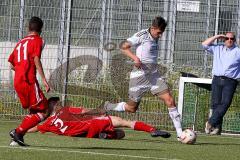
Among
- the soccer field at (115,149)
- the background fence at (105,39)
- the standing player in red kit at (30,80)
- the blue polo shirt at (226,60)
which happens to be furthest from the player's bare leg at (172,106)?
the background fence at (105,39)

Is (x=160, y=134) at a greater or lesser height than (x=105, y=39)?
lesser

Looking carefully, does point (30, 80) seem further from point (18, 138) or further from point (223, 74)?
point (223, 74)

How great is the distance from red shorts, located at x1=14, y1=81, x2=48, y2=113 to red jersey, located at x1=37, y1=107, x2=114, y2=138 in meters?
2.51

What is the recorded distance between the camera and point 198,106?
21.3 metres

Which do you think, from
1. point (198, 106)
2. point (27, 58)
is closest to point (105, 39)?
point (198, 106)

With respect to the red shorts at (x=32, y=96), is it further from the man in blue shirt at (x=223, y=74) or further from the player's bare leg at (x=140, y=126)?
the man in blue shirt at (x=223, y=74)

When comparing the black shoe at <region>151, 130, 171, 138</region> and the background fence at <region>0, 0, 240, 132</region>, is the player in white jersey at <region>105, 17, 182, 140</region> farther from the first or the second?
the background fence at <region>0, 0, 240, 132</region>

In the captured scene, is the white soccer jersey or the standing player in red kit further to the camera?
the white soccer jersey

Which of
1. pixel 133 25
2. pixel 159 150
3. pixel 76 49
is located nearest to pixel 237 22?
pixel 133 25

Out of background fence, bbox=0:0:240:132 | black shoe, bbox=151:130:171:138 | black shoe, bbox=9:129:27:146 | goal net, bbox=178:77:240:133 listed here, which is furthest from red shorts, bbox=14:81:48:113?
background fence, bbox=0:0:240:132

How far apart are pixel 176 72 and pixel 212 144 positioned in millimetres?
5402

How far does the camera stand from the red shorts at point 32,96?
1414 centimetres

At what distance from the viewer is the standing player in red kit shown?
14086 mm

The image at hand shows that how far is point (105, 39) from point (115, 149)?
327 inches
